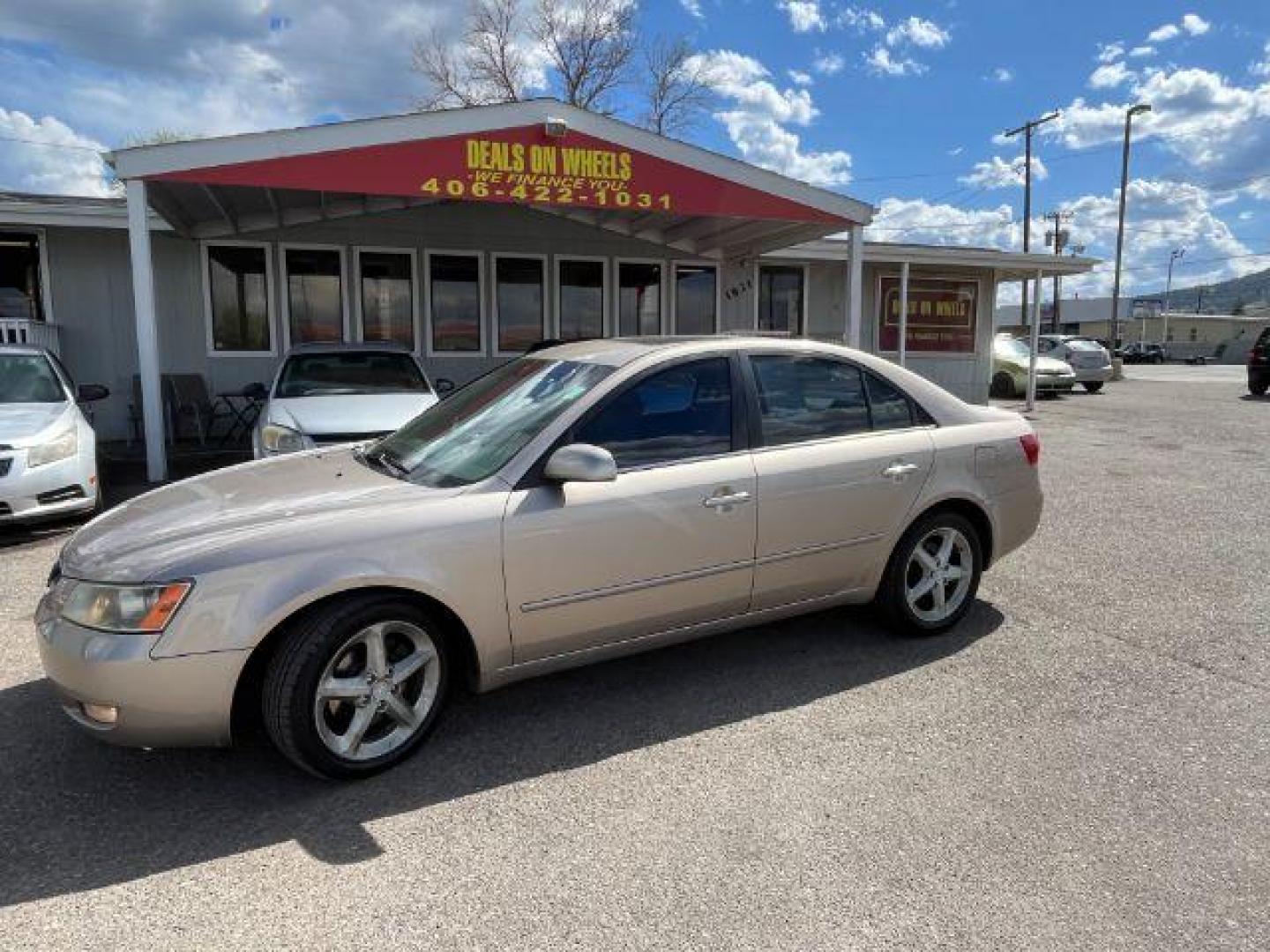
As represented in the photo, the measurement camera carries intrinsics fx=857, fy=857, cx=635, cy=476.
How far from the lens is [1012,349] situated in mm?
20734

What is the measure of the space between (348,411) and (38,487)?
229 centimetres

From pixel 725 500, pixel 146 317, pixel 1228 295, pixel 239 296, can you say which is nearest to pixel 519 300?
pixel 239 296

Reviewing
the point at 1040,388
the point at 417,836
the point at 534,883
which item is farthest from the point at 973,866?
the point at 1040,388

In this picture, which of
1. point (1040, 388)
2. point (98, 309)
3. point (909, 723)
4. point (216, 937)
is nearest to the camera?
point (216, 937)

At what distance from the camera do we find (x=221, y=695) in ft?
9.31

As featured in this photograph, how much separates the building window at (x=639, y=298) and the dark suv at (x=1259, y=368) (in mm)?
16697

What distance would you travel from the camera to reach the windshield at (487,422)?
3463 mm

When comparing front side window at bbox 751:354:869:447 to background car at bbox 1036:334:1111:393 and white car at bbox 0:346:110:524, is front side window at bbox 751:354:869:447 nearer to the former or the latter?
white car at bbox 0:346:110:524

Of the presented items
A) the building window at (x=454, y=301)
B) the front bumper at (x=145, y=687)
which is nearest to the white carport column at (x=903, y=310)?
the building window at (x=454, y=301)

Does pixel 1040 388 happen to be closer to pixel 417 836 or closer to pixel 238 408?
pixel 238 408

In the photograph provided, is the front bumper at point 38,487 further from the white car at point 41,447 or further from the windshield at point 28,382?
the windshield at point 28,382

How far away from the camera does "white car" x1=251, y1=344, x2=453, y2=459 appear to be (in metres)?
6.85

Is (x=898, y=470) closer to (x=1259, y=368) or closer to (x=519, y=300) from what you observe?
(x=519, y=300)

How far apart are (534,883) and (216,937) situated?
87 centimetres
